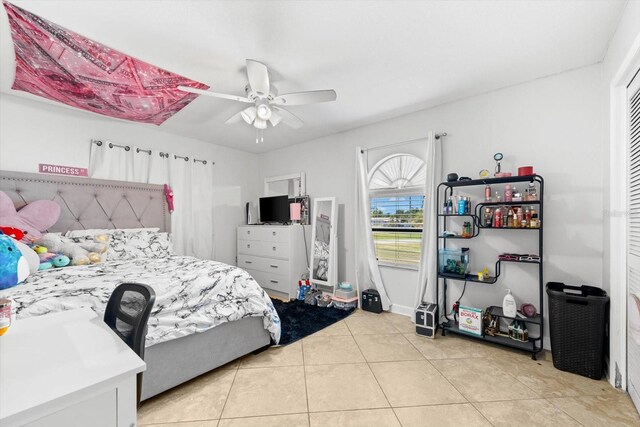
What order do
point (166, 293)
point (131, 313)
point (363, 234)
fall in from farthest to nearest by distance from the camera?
point (363, 234), point (166, 293), point (131, 313)

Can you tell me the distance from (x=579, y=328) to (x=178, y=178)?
15.3ft

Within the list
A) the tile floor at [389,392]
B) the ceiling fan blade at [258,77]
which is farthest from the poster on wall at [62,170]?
the tile floor at [389,392]

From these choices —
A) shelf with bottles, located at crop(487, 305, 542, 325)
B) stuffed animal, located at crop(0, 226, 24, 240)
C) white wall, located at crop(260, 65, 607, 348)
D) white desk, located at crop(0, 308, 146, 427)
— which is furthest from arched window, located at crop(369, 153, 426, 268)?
stuffed animal, located at crop(0, 226, 24, 240)

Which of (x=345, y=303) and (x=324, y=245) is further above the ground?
(x=324, y=245)

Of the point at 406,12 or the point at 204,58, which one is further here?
the point at 204,58

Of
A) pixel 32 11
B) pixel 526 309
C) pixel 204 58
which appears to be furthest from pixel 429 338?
pixel 32 11

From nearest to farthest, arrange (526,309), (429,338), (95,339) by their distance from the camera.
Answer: (95,339)
(526,309)
(429,338)

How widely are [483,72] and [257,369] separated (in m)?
3.13

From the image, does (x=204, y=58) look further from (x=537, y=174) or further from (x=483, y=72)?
(x=537, y=174)

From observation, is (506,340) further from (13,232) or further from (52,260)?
(13,232)

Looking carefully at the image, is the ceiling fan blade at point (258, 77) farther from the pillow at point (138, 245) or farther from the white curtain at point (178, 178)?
the white curtain at point (178, 178)

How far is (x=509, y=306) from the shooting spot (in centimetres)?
239

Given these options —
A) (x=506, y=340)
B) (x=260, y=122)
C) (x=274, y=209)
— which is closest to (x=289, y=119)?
(x=260, y=122)

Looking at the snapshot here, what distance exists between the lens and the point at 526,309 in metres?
2.42
